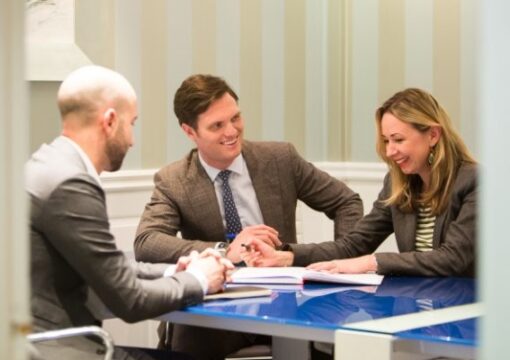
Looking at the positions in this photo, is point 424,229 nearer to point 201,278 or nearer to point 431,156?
point 431,156

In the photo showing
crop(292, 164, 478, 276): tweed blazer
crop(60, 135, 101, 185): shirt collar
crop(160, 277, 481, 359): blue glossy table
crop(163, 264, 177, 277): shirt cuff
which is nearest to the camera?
crop(160, 277, 481, 359): blue glossy table

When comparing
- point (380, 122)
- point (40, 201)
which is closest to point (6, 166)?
point (40, 201)

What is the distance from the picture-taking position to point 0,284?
49.0 inches

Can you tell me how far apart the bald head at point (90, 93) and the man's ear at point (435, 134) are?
1.22 m

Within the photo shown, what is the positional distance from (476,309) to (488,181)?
1.97m

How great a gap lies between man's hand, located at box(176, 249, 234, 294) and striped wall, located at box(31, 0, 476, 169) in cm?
179

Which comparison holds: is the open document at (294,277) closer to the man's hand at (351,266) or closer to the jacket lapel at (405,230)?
the man's hand at (351,266)

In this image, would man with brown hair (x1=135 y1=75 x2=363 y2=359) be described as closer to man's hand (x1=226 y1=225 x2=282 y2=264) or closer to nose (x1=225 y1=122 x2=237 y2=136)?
nose (x1=225 y1=122 x2=237 y2=136)

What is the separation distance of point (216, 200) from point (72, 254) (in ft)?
4.37

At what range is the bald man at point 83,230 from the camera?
108 inches

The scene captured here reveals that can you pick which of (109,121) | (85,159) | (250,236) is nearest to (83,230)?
(85,159)

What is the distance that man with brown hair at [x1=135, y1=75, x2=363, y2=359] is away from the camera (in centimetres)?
399

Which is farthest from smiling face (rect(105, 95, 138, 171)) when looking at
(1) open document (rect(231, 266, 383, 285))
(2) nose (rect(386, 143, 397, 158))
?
(2) nose (rect(386, 143, 397, 158))

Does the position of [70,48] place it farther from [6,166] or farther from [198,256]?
[6,166]
